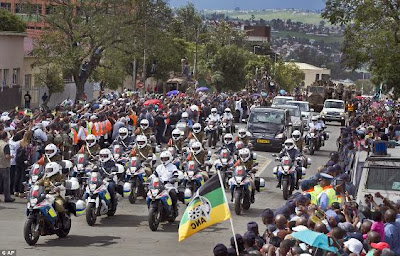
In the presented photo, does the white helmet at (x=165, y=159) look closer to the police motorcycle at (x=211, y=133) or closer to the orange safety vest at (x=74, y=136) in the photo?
the orange safety vest at (x=74, y=136)

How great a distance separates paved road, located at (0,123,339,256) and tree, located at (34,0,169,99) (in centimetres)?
3045

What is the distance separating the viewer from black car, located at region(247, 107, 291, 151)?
40.5m

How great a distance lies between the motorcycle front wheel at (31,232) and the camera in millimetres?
18966

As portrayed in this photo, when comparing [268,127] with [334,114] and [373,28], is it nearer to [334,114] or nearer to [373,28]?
[373,28]

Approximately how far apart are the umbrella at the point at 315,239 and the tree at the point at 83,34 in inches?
1688

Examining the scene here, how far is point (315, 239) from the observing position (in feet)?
42.3

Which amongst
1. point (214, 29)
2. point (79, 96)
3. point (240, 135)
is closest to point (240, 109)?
point (79, 96)

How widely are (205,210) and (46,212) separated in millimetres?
4760

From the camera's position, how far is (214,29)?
121562 mm

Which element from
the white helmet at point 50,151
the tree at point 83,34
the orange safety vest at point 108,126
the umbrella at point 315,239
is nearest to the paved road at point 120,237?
the white helmet at point 50,151

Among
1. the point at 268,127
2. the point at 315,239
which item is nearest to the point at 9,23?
the point at 268,127

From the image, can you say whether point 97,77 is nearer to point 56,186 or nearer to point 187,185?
point 187,185

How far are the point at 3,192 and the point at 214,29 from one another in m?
97.3

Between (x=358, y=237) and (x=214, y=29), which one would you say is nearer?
(x=358, y=237)
